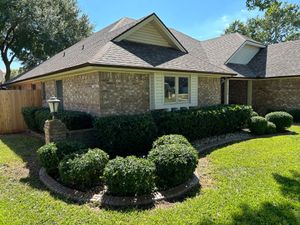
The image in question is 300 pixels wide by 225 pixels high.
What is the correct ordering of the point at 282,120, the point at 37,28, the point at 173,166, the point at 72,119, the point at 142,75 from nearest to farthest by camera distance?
1. the point at 173,166
2. the point at 72,119
3. the point at 142,75
4. the point at 282,120
5. the point at 37,28

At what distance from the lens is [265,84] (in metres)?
17.9

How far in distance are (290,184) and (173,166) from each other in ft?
9.41

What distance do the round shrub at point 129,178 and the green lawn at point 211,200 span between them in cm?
50

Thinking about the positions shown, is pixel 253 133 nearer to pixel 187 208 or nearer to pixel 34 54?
pixel 187 208

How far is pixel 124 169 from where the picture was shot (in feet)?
15.9

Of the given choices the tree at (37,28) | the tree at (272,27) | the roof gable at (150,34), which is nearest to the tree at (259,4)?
the roof gable at (150,34)

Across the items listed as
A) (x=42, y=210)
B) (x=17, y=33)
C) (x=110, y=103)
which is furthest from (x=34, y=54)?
(x=42, y=210)

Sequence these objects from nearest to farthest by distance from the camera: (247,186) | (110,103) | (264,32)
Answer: (247,186) < (110,103) < (264,32)

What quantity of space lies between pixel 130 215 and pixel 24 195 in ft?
8.29

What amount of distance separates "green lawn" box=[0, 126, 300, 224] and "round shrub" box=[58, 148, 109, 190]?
19.7 inches

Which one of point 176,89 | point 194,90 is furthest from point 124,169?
point 194,90

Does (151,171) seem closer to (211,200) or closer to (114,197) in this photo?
(114,197)

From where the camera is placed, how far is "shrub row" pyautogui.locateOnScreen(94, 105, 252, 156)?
24.9 feet

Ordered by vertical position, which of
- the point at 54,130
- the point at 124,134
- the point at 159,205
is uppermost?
the point at 54,130
